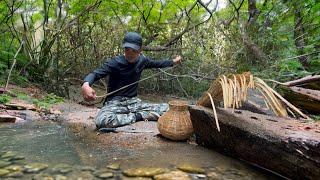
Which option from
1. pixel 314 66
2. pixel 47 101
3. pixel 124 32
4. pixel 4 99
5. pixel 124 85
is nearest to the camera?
pixel 124 85

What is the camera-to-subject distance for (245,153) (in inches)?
134

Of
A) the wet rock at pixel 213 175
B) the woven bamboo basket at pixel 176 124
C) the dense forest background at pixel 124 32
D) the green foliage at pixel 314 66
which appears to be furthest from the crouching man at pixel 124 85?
the green foliage at pixel 314 66

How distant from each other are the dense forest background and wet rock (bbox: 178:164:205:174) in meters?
5.17

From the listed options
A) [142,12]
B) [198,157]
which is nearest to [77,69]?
[142,12]

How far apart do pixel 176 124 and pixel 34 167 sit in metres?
1.60

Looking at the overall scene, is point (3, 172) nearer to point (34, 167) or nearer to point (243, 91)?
point (34, 167)

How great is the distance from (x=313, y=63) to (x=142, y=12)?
4450mm

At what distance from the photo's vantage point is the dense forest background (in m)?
8.55

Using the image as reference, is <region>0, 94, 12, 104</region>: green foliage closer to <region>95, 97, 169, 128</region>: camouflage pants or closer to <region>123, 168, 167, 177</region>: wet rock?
<region>95, 97, 169, 128</region>: camouflage pants

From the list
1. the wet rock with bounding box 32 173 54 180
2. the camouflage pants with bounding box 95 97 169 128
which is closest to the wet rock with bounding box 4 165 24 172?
the wet rock with bounding box 32 173 54 180

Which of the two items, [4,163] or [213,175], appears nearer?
[213,175]

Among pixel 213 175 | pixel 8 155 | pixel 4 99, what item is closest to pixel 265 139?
pixel 213 175

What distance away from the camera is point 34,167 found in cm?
328

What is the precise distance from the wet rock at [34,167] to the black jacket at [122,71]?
1741mm
